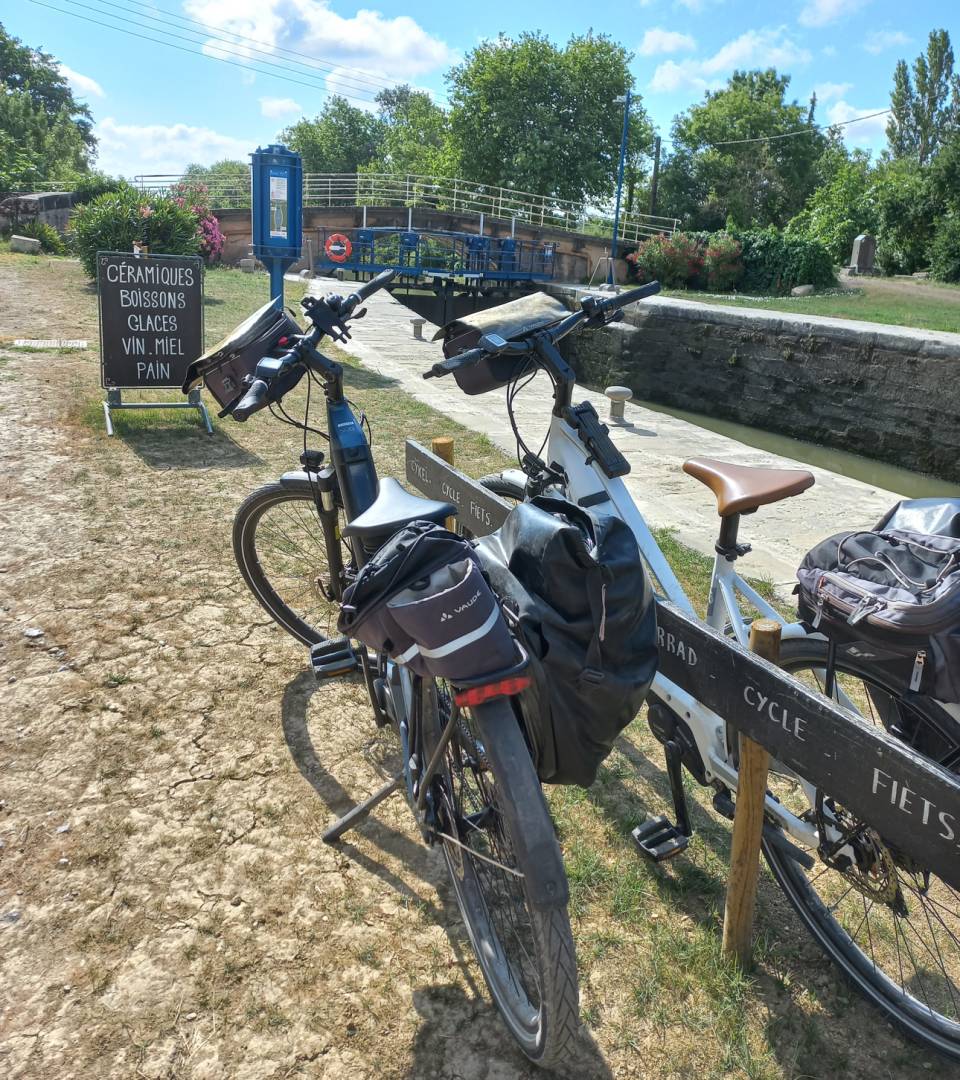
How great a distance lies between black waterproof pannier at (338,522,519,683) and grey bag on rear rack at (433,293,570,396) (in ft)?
3.47

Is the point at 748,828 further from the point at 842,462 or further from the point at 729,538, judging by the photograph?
the point at 842,462

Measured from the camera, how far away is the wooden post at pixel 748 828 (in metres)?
2.02

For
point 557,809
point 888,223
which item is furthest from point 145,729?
point 888,223

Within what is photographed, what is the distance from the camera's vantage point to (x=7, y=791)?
2.71 metres

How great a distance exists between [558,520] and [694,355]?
667 inches

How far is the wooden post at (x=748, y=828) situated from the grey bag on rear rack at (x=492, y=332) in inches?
46.1

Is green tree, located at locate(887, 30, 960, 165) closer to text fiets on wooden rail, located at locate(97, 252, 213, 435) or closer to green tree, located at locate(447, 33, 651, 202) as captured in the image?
green tree, located at locate(447, 33, 651, 202)

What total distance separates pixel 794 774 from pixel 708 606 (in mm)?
→ 567

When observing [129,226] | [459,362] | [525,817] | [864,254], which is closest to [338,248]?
[129,226]

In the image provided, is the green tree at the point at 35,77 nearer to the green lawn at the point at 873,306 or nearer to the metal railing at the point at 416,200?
the metal railing at the point at 416,200

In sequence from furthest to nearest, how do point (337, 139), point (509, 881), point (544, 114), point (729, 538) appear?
1. point (337, 139)
2. point (544, 114)
3. point (729, 538)
4. point (509, 881)

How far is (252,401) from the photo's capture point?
2545 mm

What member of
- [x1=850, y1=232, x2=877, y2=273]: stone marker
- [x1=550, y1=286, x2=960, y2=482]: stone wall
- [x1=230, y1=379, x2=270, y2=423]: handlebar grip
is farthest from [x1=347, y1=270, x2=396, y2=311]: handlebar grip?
[x1=850, y1=232, x2=877, y2=273]: stone marker

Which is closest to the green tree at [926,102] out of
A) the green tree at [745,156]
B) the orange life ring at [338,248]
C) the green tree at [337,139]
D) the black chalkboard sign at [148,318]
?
the green tree at [745,156]
